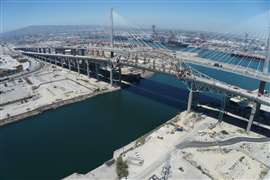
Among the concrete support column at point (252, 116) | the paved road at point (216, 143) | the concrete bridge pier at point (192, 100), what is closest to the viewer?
the paved road at point (216, 143)

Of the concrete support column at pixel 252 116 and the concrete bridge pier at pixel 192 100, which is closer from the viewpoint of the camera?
the concrete support column at pixel 252 116

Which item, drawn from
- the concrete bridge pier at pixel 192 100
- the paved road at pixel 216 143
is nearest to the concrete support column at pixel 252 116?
the paved road at pixel 216 143

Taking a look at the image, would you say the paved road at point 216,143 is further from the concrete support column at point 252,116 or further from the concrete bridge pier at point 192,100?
the concrete bridge pier at point 192,100

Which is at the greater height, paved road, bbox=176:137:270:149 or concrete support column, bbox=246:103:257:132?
concrete support column, bbox=246:103:257:132

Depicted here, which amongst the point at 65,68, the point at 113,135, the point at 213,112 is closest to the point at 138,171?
the point at 113,135

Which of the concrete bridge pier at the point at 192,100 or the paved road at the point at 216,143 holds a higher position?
the concrete bridge pier at the point at 192,100

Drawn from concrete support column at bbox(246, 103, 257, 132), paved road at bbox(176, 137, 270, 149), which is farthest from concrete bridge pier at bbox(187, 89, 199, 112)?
paved road at bbox(176, 137, 270, 149)

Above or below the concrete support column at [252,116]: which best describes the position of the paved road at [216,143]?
below

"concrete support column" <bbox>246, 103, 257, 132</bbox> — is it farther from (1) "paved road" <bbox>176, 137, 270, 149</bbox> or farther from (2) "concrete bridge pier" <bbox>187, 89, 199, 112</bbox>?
(2) "concrete bridge pier" <bbox>187, 89, 199, 112</bbox>

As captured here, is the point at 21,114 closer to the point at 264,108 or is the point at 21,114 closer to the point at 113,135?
the point at 113,135

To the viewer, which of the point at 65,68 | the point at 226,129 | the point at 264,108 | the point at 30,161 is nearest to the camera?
the point at 30,161

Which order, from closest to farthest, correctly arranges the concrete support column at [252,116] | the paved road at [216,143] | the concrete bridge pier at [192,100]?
the paved road at [216,143] → the concrete support column at [252,116] → the concrete bridge pier at [192,100]
